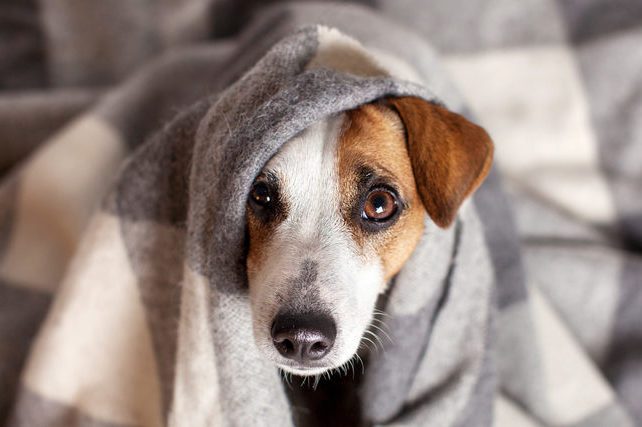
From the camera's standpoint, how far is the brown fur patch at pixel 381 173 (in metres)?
0.90

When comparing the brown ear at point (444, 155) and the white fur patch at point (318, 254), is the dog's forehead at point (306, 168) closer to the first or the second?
the white fur patch at point (318, 254)

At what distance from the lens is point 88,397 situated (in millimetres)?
1064

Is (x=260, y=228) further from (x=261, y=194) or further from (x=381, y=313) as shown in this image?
(x=381, y=313)

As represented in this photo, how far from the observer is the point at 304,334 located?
2.64 ft

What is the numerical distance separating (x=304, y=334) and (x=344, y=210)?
0.19 metres

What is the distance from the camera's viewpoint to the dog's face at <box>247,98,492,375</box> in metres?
0.83

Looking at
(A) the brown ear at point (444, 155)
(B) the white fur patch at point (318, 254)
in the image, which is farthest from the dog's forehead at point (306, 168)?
(A) the brown ear at point (444, 155)

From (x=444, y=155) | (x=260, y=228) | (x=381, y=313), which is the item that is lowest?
(x=381, y=313)

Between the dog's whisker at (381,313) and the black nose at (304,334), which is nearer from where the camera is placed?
the black nose at (304,334)

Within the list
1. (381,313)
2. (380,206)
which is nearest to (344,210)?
(380,206)

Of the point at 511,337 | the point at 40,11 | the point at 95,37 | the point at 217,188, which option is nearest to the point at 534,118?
the point at 511,337

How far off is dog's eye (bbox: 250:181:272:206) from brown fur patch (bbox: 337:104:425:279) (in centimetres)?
10

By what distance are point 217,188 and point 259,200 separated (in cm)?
7

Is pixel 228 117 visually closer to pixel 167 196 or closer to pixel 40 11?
pixel 167 196
